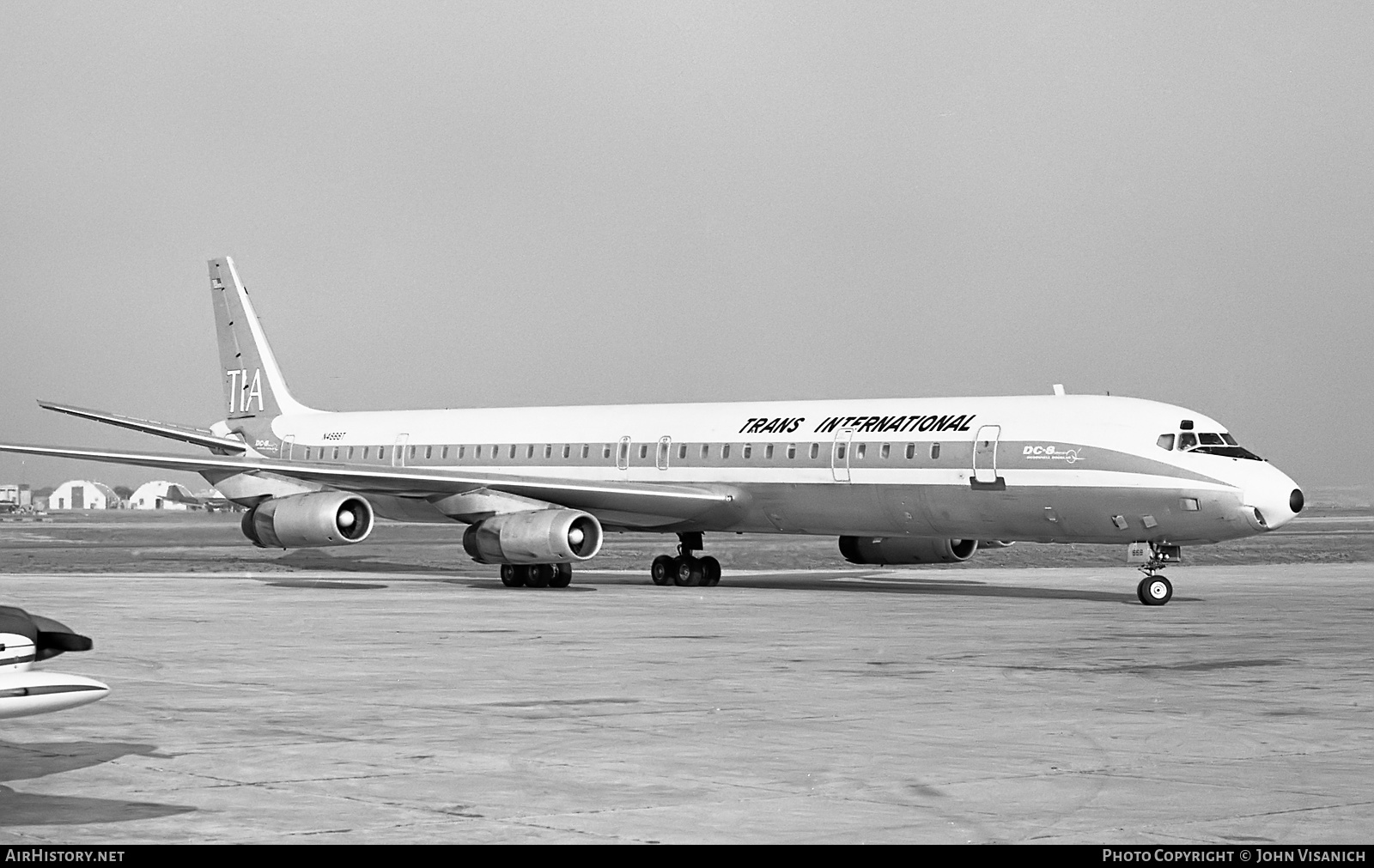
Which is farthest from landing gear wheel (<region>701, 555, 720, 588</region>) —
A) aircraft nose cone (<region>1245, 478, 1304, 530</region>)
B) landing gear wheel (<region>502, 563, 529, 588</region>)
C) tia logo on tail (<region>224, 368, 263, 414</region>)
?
tia logo on tail (<region>224, 368, 263, 414</region>)

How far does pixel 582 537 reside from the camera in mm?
33438

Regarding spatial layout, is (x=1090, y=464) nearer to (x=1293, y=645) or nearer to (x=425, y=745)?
(x=1293, y=645)

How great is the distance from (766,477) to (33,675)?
84.4 feet

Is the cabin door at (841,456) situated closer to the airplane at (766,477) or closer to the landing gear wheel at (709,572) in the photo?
the airplane at (766,477)

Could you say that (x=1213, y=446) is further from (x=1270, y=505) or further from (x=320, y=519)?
(x=320, y=519)

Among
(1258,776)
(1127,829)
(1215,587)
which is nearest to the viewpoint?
(1127,829)

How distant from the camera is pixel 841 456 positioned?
3288 centimetres

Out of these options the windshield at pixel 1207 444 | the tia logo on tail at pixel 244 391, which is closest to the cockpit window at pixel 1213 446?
the windshield at pixel 1207 444

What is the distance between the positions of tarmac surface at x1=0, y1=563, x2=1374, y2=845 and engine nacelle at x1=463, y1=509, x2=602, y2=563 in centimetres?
566

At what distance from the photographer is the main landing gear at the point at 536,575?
35.1 metres

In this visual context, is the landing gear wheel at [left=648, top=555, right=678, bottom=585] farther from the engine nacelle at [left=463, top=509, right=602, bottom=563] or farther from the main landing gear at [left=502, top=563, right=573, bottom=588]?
the engine nacelle at [left=463, top=509, right=602, bottom=563]

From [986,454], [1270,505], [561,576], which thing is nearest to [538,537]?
[561,576]
